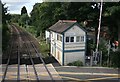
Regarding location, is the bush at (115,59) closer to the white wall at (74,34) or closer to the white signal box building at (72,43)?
the white signal box building at (72,43)

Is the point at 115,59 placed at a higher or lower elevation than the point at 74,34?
lower

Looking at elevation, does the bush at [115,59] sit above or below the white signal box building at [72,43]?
below

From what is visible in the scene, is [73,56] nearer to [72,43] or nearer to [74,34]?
[72,43]

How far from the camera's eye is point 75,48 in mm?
25406

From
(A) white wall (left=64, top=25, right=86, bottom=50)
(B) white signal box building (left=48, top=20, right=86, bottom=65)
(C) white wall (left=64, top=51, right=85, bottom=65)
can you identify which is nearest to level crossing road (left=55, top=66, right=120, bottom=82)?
(C) white wall (left=64, top=51, right=85, bottom=65)

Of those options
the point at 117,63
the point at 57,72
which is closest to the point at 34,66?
the point at 57,72

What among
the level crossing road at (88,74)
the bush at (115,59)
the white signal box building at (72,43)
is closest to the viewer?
the level crossing road at (88,74)

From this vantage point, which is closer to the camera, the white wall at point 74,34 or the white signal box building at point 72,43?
the white signal box building at point 72,43

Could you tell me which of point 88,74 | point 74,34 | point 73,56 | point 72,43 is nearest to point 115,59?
point 73,56

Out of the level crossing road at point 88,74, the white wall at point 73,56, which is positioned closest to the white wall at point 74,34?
the white wall at point 73,56

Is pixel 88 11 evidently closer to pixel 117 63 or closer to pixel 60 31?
pixel 60 31

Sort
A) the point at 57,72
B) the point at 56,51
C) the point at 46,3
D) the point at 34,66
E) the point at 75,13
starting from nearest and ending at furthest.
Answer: the point at 57,72 → the point at 34,66 → the point at 56,51 → the point at 75,13 → the point at 46,3

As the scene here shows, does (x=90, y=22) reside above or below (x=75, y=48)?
above

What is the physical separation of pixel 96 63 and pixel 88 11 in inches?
244
